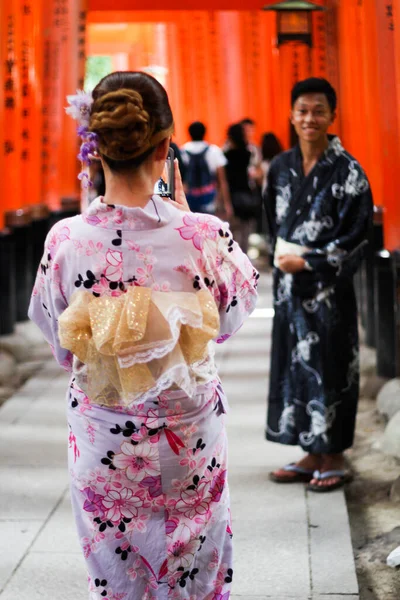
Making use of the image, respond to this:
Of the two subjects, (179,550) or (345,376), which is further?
(345,376)

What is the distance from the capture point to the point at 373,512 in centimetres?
462

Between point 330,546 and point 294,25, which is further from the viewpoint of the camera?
point 294,25

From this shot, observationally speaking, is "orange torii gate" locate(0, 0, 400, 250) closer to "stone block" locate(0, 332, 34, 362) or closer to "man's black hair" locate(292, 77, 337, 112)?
"stone block" locate(0, 332, 34, 362)

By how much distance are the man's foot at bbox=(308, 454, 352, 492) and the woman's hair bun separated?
2.66 metres

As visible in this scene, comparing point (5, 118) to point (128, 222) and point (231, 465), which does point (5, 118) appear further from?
point (128, 222)

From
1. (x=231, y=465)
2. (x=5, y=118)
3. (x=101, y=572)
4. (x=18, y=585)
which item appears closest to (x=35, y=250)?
(x=5, y=118)

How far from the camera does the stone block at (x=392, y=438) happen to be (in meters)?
5.21

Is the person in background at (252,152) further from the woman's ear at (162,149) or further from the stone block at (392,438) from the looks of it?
the woman's ear at (162,149)

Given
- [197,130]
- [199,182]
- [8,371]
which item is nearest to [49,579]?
[8,371]

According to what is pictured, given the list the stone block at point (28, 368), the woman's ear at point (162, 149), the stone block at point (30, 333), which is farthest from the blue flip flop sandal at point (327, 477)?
the stone block at point (30, 333)

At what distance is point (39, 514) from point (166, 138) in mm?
2460

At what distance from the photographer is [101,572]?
8.47 ft

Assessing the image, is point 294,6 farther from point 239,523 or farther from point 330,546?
point 330,546

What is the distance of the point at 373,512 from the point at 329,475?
0.84ft
